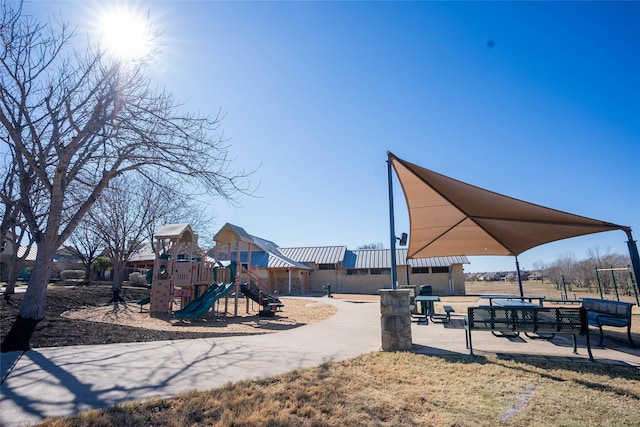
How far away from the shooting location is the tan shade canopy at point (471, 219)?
6586 millimetres

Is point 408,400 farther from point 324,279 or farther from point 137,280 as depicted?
point 137,280

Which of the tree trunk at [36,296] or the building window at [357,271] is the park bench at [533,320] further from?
the building window at [357,271]

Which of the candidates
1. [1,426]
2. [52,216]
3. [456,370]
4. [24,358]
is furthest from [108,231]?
[456,370]

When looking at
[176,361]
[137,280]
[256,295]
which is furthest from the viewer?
[137,280]

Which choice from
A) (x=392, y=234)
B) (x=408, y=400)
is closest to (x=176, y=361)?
(x=408, y=400)

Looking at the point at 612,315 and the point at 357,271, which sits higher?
the point at 357,271

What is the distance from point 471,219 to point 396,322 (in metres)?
4.44

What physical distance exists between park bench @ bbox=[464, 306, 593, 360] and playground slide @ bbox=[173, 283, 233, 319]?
28.7 feet

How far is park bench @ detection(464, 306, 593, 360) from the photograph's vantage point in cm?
512

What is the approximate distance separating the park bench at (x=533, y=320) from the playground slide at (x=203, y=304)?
8741 millimetres

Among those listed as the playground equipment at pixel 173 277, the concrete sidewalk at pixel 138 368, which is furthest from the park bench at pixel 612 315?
the playground equipment at pixel 173 277

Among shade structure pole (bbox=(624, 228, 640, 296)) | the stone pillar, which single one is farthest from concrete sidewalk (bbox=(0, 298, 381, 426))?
shade structure pole (bbox=(624, 228, 640, 296))

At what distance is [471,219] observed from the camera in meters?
8.68

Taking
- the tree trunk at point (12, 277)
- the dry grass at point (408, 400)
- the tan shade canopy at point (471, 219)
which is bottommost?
the dry grass at point (408, 400)
